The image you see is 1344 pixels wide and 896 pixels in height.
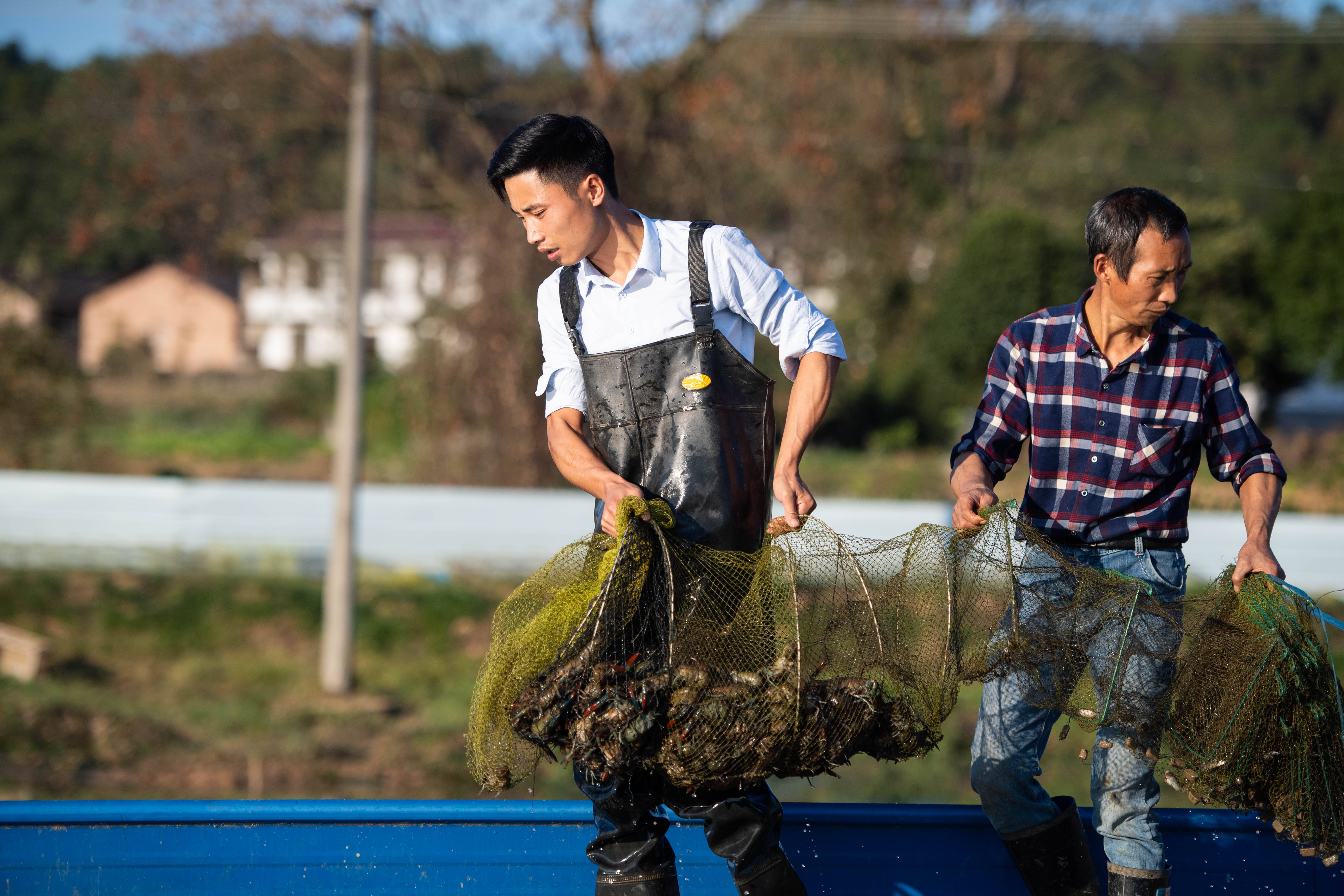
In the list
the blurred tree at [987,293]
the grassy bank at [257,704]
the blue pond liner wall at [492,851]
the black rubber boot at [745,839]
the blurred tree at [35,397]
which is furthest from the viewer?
the blurred tree at [987,293]

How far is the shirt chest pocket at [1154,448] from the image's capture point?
2621mm

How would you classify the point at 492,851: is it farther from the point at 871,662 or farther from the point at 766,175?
the point at 766,175

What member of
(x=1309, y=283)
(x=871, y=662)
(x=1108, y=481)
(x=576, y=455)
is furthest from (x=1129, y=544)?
(x=1309, y=283)

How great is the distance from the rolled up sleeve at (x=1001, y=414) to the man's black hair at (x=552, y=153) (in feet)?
3.66

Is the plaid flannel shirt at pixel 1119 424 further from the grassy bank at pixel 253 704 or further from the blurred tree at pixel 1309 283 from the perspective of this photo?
the blurred tree at pixel 1309 283

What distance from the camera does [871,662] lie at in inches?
102

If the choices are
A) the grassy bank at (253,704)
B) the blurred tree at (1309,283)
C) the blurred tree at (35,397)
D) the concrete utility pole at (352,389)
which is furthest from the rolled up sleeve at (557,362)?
the blurred tree at (1309,283)

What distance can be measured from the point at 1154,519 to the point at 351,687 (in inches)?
306

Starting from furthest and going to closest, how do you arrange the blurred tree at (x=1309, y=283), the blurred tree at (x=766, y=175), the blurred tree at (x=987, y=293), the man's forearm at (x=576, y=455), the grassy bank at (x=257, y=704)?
the blurred tree at (x=987, y=293) < the blurred tree at (x=1309, y=283) < the blurred tree at (x=766, y=175) < the grassy bank at (x=257, y=704) < the man's forearm at (x=576, y=455)

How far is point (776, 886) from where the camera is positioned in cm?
243

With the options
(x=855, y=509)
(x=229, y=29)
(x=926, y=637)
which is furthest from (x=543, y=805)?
(x=229, y=29)

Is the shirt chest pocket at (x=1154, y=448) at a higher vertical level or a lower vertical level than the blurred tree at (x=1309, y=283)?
lower

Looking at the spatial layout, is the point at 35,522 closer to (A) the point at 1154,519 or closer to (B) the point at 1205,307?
(A) the point at 1154,519

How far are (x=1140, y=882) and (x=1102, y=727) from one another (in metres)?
0.39
